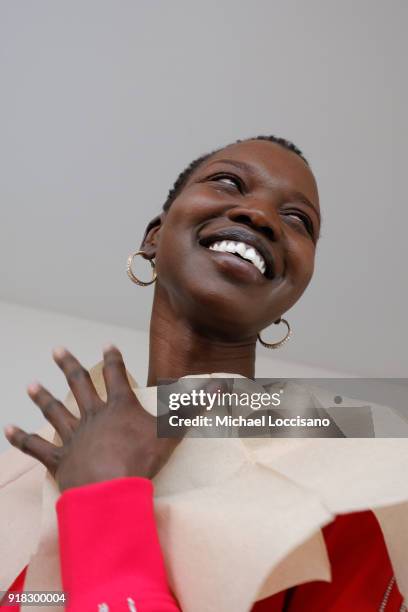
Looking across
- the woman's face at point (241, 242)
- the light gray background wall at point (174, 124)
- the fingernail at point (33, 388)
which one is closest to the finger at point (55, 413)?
the fingernail at point (33, 388)

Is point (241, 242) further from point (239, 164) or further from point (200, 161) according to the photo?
point (200, 161)

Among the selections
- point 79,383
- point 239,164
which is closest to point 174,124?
point 239,164

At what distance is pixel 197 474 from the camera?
62 centimetres

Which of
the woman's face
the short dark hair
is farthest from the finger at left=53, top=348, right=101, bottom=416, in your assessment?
the short dark hair

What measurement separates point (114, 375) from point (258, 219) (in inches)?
11.5

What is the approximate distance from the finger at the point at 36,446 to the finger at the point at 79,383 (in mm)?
41

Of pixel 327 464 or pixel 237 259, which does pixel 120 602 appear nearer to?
pixel 327 464

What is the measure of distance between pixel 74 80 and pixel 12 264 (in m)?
0.51

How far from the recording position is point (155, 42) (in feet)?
4.43

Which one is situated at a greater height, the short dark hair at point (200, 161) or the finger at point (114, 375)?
the short dark hair at point (200, 161)

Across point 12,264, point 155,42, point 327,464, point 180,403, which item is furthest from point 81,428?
point 12,264

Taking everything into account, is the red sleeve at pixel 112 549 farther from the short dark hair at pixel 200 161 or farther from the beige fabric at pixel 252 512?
the short dark hair at pixel 200 161

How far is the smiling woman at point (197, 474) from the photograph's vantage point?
0.51 meters

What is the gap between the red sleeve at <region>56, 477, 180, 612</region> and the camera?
496 mm
